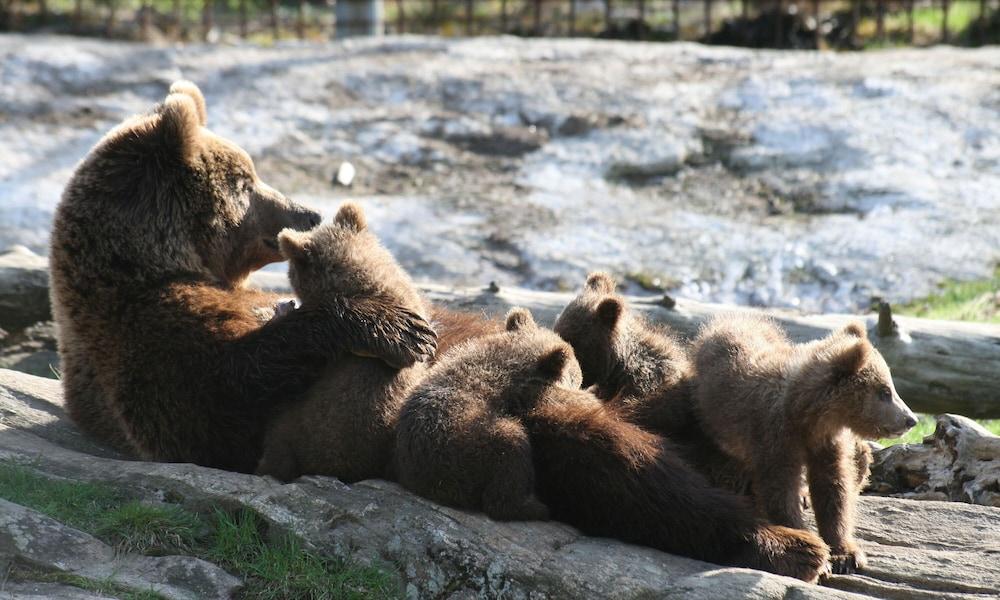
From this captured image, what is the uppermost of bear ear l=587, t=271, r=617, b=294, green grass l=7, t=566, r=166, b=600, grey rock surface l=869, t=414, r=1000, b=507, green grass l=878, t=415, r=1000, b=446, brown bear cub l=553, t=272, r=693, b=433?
bear ear l=587, t=271, r=617, b=294

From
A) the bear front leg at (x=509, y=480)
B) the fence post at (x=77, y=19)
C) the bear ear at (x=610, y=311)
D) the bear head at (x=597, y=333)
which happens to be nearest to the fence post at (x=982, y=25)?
the fence post at (x=77, y=19)

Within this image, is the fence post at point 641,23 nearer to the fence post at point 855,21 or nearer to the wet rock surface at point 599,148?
the wet rock surface at point 599,148

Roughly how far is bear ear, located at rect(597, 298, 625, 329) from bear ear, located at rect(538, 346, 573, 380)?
33.6 inches

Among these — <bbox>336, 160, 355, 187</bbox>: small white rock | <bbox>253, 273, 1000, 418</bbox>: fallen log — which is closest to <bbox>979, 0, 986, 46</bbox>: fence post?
<bbox>336, 160, 355, 187</bbox>: small white rock

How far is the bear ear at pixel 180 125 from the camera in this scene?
683 cm

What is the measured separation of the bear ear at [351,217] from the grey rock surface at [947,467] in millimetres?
3499

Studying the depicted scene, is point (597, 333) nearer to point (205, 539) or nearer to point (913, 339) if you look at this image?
point (205, 539)

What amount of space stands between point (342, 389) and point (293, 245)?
79 cm

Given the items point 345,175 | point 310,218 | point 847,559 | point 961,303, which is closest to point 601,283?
point 310,218

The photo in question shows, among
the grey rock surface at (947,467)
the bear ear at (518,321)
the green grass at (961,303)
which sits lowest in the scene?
the grey rock surface at (947,467)

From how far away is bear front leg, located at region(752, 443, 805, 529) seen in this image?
583 cm

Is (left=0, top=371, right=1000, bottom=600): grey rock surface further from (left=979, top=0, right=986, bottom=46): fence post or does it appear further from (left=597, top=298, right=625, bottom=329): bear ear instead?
(left=979, top=0, right=986, bottom=46): fence post

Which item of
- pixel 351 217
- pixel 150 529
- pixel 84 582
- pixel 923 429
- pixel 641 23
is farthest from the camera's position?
pixel 641 23

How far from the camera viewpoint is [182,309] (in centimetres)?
650
